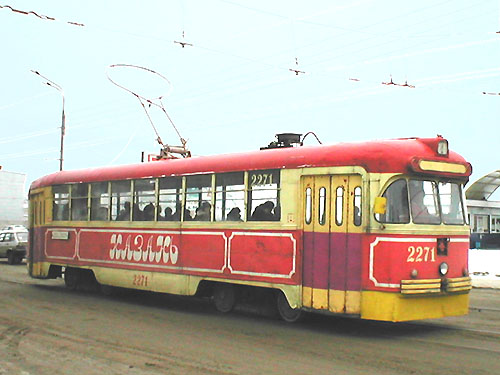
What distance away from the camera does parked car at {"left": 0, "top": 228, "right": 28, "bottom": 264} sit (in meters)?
29.9

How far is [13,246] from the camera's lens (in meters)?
30.2

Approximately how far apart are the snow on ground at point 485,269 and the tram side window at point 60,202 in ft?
34.8

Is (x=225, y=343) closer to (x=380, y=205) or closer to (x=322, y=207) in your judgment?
(x=322, y=207)

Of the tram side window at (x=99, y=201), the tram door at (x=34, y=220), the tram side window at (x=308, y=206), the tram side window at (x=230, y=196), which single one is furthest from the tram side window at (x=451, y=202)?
the tram door at (x=34, y=220)

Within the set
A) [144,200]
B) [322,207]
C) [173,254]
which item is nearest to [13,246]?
[144,200]

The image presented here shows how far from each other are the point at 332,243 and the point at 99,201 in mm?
6802

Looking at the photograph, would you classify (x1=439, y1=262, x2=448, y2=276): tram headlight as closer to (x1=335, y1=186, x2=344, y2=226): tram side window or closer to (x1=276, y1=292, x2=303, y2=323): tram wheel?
(x1=335, y1=186, x2=344, y2=226): tram side window

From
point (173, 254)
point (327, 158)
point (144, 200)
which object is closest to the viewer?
point (327, 158)

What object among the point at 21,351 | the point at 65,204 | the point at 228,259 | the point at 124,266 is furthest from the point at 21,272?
the point at 21,351

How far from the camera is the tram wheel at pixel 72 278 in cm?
1714

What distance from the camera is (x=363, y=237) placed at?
33.9 feet

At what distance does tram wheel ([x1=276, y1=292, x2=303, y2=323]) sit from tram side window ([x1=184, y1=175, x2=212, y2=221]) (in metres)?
1.99

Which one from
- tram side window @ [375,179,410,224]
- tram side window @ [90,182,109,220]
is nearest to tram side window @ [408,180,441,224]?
tram side window @ [375,179,410,224]

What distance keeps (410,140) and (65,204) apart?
921 centimetres
